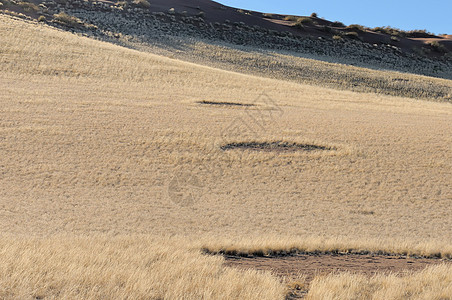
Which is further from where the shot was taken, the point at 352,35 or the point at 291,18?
the point at 291,18

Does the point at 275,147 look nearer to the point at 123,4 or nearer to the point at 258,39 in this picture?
the point at 258,39

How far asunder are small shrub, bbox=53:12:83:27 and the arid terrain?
58.5ft

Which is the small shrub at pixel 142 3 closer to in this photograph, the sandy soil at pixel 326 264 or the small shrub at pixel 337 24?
the small shrub at pixel 337 24

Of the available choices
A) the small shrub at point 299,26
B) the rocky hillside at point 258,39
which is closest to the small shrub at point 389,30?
the rocky hillside at point 258,39

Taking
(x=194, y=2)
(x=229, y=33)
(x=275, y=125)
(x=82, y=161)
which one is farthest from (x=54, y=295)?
(x=194, y=2)

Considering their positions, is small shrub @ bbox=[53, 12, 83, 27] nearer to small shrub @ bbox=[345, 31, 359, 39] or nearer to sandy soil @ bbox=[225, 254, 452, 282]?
small shrub @ bbox=[345, 31, 359, 39]

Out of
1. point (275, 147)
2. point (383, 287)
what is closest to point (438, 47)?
point (275, 147)

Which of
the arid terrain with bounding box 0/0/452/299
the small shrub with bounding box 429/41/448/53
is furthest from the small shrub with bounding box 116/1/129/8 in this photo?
the small shrub with bounding box 429/41/448/53

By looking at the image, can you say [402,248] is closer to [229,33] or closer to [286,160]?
[286,160]

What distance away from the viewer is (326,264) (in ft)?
34.4

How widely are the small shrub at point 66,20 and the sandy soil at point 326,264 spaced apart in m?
61.8

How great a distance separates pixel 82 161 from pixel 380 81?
4429cm

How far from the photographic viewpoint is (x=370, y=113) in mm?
33906

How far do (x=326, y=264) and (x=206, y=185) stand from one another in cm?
951
